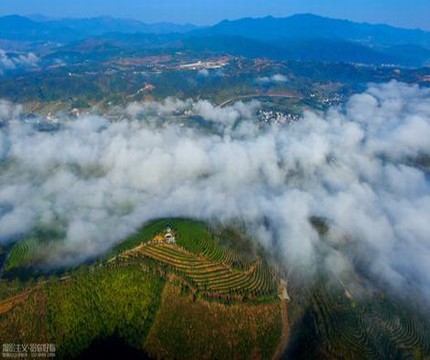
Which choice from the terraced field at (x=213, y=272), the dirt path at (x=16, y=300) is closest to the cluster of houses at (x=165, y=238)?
the terraced field at (x=213, y=272)

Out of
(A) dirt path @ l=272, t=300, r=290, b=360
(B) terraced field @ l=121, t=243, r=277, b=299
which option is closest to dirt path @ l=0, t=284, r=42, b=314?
(B) terraced field @ l=121, t=243, r=277, b=299

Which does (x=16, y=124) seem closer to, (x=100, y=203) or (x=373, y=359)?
(x=100, y=203)

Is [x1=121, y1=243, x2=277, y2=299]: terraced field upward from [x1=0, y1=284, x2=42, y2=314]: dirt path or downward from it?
downward

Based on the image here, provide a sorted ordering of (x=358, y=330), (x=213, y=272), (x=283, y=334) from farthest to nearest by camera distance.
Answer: (x=213, y=272)
(x=358, y=330)
(x=283, y=334)

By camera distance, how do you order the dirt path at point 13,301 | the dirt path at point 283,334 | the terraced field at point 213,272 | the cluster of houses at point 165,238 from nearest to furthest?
the dirt path at point 283,334
the dirt path at point 13,301
the terraced field at point 213,272
the cluster of houses at point 165,238

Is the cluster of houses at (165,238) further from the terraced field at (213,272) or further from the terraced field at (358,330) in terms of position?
the terraced field at (358,330)

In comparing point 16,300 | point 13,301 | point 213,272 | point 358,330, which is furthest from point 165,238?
point 358,330

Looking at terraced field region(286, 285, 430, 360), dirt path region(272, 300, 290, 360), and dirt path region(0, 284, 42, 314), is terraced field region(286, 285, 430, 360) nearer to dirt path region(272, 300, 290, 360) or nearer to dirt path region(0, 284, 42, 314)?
dirt path region(272, 300, 290, 360)

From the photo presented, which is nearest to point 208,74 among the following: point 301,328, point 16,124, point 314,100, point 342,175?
point 314,100

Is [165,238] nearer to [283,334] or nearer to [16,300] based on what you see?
[16,300]

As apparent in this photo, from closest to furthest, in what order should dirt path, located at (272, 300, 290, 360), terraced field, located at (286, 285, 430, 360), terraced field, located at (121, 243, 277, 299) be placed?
terraced field, located at (286, 285, 430, 360) → dirt path, located at (272, 300, 290, 360) → terraced field, located at (121, 243, 277, 299)

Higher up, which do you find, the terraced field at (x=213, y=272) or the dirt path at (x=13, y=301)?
the dirt path at (x=13, y=301)
